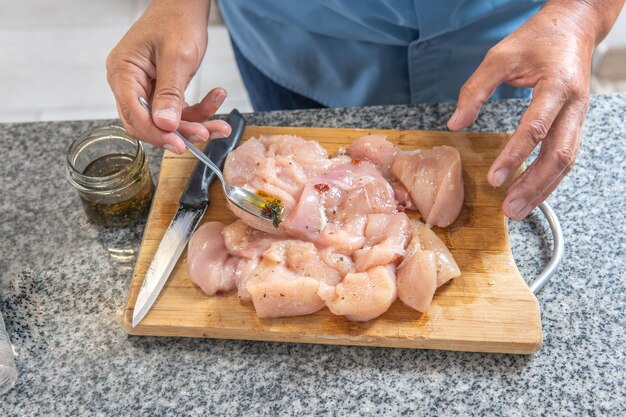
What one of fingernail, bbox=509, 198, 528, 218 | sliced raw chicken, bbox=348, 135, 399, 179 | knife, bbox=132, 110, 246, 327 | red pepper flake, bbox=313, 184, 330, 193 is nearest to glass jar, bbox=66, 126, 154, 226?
knife, bbox=132, 110, 246, 327

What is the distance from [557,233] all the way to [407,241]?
0.37 m

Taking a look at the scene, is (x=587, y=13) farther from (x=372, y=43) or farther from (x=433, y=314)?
(x=433, y=314)

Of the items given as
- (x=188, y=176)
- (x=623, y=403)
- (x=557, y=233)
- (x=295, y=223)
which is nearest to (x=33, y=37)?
(x=188, y=176)

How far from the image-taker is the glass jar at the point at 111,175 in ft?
5.09

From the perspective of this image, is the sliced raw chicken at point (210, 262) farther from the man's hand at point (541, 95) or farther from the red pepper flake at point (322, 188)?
the man's hand at point (541, 95)

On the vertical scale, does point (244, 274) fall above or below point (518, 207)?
below

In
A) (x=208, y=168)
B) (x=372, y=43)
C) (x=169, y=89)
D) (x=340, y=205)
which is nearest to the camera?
(x=169, y=89)

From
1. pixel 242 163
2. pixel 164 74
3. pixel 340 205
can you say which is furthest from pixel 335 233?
pixel 164 74

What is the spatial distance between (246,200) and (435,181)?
454mm

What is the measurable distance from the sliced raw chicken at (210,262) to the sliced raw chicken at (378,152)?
0.42m

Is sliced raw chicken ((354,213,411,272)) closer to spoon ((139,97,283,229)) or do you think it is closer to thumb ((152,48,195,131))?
spoon ((139,97,283,229))

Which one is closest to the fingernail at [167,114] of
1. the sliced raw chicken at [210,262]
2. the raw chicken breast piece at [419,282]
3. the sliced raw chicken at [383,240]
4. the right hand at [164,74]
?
the right hand at [164,74]

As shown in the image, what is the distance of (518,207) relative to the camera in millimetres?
1501

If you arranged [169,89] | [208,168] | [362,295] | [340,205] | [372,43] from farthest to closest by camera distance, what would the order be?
[372,43], [208,168], [340,205], [169,89], [362,295]
